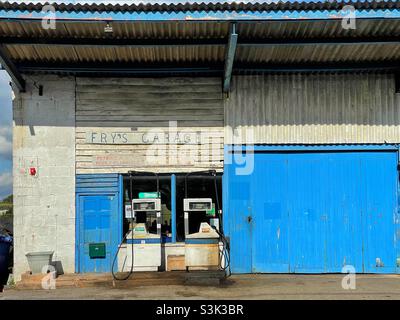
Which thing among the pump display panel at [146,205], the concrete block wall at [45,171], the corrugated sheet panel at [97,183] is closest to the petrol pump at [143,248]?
the pump display panel at [146,205]

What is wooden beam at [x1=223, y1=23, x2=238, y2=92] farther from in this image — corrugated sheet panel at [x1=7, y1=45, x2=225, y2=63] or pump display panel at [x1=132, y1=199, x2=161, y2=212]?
pump display panel at [x1=132, y1=199, x2=161, y2=212]

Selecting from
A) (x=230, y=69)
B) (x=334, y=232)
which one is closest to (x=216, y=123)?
(x=230, y=69)

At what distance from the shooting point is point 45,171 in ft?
39.1

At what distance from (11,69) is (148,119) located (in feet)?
10.5

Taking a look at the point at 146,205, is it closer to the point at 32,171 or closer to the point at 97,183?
the point at 97,183

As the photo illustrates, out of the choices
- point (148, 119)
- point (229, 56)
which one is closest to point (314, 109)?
point (229, 56)

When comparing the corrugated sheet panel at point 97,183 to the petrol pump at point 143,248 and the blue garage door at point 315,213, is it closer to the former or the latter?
the petrol pump at point 143,248

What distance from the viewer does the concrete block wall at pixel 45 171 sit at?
38.7 ft

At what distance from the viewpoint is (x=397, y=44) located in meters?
10.9

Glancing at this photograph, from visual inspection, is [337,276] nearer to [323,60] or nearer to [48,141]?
[323,60]

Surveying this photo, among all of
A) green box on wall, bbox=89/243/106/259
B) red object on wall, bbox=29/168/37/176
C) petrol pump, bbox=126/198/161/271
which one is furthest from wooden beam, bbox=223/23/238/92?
red object on wall, bbox=29/168/37/176

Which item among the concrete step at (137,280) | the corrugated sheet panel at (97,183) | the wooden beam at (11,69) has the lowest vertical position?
the concrete step at (137,280)

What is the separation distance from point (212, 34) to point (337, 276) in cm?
605

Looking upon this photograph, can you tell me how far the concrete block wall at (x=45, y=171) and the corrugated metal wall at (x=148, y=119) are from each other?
1.14 ft
